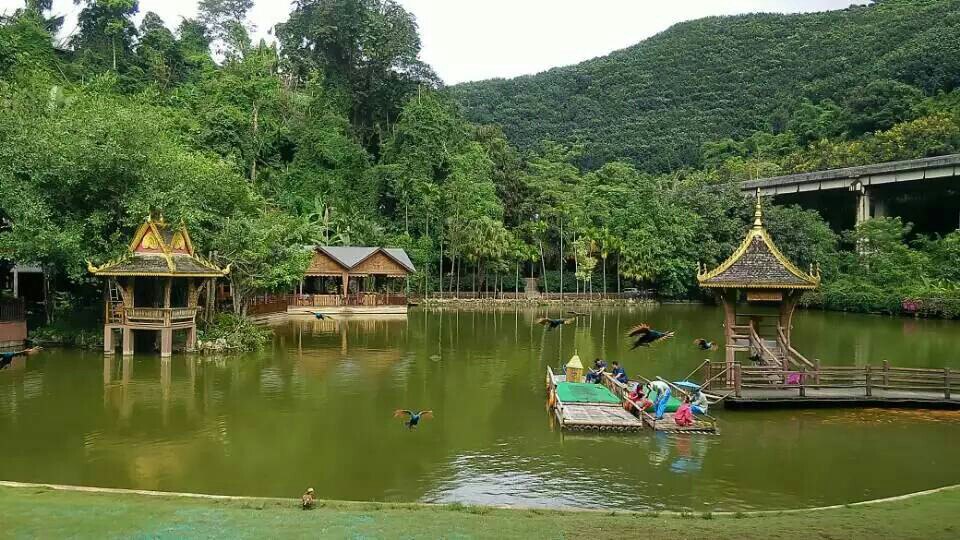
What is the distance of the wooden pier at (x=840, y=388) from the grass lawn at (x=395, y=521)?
8425 mm

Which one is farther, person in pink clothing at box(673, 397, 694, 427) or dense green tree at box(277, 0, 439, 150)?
dense green tree at box(277, 0, 439, 150)

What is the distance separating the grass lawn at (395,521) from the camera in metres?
9.17

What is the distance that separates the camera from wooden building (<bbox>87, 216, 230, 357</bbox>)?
87.7 feet

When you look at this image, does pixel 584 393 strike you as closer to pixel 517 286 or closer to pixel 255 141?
pixel 517 286

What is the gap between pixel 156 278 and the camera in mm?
28234

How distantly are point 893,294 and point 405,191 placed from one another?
35.0 metres

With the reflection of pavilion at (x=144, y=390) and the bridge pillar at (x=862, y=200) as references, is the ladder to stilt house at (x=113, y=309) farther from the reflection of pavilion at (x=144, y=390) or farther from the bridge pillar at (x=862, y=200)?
the bridge pillar at (x=862, y=200)

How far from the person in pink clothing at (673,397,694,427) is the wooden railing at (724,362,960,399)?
2.88 m

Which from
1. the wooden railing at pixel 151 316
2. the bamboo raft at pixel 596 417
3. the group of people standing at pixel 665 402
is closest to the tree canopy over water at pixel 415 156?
the wooden railing at pixel 151 316

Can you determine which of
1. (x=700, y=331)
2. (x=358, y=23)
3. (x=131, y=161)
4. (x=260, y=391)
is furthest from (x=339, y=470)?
(x=358, y=23)

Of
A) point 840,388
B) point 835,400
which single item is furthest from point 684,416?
point 840,388

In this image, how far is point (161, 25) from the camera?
230ft

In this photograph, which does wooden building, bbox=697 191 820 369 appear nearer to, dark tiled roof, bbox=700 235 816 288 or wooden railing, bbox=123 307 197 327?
dark tiled roof, bbox=700 235 816 288

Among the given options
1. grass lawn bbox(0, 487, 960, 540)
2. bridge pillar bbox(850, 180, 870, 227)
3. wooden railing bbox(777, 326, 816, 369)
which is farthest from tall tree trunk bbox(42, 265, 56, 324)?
bridge pillar bbox(850, 180, 870, 227)
